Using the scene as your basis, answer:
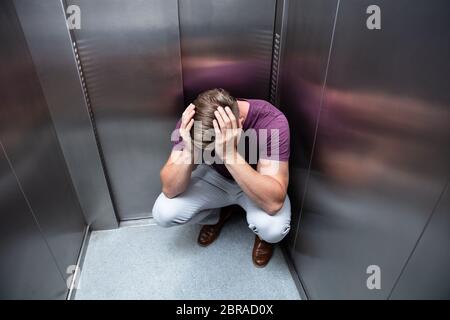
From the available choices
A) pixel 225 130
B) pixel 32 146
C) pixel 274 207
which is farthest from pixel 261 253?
pixel 32 146

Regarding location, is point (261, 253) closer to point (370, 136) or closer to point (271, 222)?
point (271, 222)

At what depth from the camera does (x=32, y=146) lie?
4.05 feet

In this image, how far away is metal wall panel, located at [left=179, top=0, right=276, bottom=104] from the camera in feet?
4.58

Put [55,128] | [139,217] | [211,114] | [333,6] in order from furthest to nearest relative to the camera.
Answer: [139,217]
[55,128]
[211,114]
[333,6]

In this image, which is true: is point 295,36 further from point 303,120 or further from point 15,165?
point 15,165

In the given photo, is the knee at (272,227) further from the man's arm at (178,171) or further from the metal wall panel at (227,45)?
the metal wall panel at (227,45)

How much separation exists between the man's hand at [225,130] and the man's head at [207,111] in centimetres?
3

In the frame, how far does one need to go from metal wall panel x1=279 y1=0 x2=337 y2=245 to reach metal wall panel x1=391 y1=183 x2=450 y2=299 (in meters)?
0.59

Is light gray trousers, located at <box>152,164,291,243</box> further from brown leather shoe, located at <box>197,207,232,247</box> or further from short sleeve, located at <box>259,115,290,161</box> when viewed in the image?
short sleeve, located at <box>259,115,290,161</box>

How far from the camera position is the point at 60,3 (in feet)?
4.04

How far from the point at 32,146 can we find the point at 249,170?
85 cm

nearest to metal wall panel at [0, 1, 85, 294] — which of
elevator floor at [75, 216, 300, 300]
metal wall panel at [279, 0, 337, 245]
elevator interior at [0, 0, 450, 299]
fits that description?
elevator interior at [0, 0, 450, 299]

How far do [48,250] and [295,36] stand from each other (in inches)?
53.3
